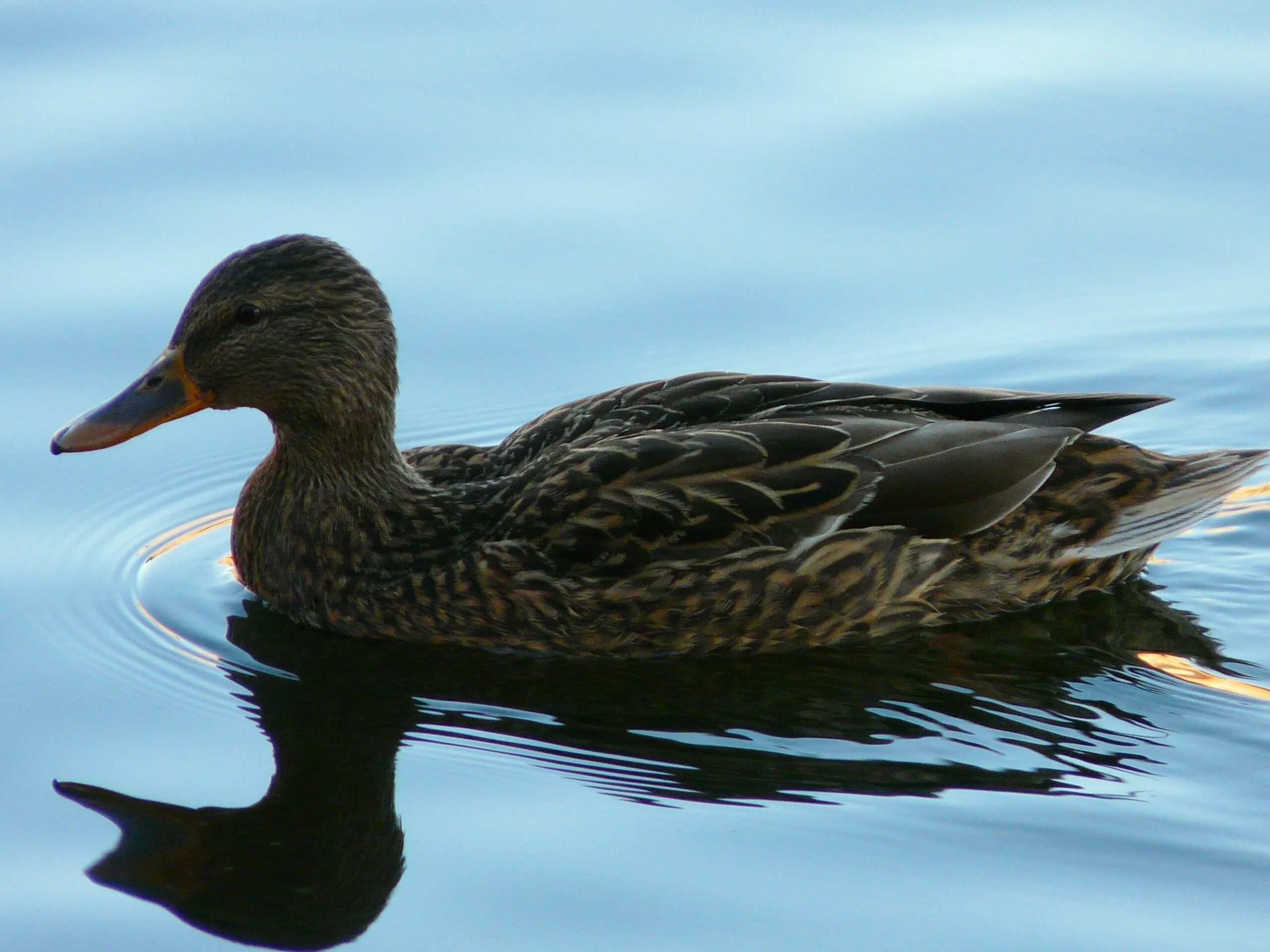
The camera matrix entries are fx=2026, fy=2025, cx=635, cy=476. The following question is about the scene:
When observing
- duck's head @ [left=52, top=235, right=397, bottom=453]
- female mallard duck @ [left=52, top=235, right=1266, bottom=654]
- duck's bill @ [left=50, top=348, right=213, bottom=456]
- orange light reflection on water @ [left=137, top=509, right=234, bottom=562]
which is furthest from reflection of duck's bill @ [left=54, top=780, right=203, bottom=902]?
orange light reflection on water @ [left=137, top=509, right=234, bottom=562]

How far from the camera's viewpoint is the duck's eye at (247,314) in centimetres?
791

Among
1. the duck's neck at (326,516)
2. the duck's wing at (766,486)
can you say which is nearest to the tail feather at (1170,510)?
the duck's wing at (766,486)

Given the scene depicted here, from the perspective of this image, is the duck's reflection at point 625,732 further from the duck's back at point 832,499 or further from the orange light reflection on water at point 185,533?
the orange light reflection on water at point 185,533

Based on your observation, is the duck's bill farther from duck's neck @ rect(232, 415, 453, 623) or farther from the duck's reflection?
the duck's reflection

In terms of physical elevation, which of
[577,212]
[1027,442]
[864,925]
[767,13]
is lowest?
[864,925]

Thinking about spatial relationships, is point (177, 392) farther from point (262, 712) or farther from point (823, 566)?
point (823, 566)

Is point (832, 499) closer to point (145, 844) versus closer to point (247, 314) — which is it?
point (247, 314)

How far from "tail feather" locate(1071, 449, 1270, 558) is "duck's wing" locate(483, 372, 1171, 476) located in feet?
1.20

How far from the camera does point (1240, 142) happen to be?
1122 cm

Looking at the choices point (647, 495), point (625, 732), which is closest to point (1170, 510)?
point (647, 495)

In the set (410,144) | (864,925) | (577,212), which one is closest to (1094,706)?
(864,925)

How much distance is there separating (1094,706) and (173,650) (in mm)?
3469

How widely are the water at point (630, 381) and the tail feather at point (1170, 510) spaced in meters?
0.31

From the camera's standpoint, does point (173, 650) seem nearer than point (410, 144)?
Yes
